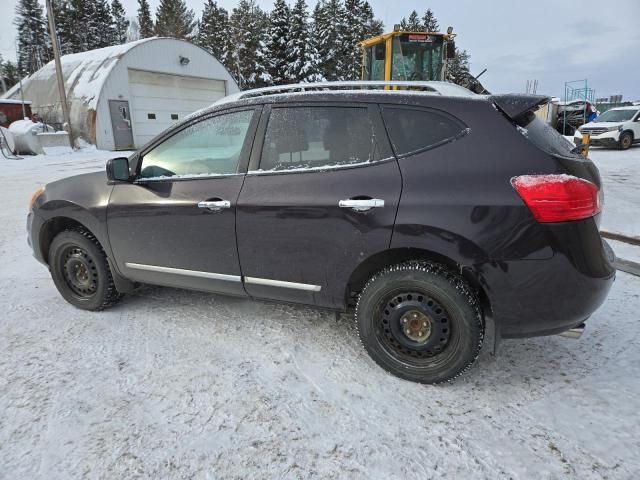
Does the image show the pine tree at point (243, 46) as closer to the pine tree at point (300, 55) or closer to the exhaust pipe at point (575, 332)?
the pine tree at point (300, 55)

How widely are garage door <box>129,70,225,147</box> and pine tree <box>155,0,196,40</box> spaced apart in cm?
3351

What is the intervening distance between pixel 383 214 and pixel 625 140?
1839cm

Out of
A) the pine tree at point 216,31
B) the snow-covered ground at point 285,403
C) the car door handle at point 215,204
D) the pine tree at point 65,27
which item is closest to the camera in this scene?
the snow-covered ground at point 285,403

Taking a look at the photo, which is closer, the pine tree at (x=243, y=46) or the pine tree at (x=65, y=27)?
the pine tree at (x=243, y=46)

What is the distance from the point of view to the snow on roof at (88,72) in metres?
21.8

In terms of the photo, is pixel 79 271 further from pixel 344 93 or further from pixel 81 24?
pixel 81 24

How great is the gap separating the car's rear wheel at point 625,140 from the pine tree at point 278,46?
89.3 feet

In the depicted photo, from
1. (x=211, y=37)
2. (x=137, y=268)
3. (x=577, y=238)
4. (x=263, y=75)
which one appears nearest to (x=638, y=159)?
(x=577, y=238)

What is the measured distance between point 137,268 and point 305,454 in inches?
81.3

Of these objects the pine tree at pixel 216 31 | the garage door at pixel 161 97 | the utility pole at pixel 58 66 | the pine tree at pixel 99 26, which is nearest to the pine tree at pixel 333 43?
the pine tree at pixel 216 31

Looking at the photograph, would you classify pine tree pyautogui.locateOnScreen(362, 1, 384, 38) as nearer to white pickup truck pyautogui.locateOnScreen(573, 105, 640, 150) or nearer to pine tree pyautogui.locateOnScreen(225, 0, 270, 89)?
pine tree pyautogui.locateOnScreen(225, 0, 270, 89)

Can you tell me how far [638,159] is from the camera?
44.3ft

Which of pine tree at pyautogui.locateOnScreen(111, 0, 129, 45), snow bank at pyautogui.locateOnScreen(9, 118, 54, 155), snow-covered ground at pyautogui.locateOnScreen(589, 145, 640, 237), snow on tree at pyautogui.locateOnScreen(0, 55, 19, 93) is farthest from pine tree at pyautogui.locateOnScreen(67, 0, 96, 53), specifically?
snow-covered ground at pyautogui.locateOnScreen(589, 145, 640, 237)

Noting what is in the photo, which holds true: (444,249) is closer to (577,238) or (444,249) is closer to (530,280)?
(530,280)
